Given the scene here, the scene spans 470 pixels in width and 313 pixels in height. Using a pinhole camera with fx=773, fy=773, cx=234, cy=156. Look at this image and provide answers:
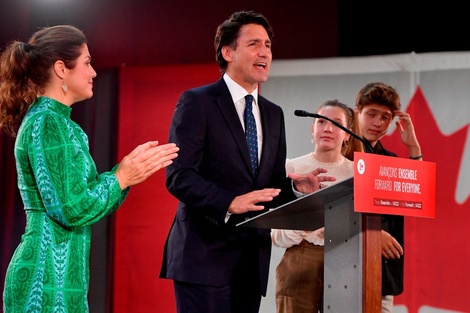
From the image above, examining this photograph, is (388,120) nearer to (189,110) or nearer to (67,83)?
(189,110)

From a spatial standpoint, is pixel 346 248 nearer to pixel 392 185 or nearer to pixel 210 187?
pixel 392 185

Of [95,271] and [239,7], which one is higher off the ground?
[239,7]

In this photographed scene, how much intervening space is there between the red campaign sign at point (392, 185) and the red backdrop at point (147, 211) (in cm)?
269

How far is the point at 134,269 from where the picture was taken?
4.69 meters

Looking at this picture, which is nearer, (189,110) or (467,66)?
(189,110)

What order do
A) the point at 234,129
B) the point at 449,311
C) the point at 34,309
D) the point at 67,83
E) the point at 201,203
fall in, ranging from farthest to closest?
the point at 449,311 → the point at 234,129 → the point at 201,203 → the point at 67,83 → the point at 34,309

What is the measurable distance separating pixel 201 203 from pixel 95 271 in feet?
7.92

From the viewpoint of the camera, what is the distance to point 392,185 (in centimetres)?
208

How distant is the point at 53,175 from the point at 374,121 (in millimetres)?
2040

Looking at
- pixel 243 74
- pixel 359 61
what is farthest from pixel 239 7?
pixel 243 74

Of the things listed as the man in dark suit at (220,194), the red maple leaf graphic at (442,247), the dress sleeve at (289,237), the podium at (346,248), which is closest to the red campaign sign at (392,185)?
the podium at (346,248)

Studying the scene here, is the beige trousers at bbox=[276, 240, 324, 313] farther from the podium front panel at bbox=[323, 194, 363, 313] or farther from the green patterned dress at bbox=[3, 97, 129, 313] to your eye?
the green patterned dress at bbox=[3, 97, 129, 313]

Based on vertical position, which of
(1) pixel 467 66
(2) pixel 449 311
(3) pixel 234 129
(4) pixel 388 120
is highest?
(1) pixel 467 66

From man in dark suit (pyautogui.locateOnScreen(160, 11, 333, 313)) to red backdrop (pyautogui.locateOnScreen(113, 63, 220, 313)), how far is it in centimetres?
195
